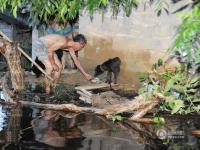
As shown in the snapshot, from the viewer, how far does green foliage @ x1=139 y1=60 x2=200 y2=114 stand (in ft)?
25.9

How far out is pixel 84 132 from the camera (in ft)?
22.8

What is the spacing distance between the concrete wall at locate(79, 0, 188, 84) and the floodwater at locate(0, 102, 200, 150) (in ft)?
9.85

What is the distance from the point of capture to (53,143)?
629 centimetres

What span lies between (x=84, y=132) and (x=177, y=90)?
2305 mm

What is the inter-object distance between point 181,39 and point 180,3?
7.56 metres

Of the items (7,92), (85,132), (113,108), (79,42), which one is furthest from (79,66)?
(85,132)

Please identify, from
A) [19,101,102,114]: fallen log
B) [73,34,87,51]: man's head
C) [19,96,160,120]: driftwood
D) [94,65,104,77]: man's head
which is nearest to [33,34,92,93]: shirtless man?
[73,34,87,51]: man's head

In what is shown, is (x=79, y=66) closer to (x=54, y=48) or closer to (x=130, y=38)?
(x=54, y=48)

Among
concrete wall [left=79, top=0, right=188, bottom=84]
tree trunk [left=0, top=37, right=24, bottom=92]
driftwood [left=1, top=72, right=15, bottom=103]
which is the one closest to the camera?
driftwood [left=1, top=72, right=15, bottom=103]

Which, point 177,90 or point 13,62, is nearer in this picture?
point 177,90

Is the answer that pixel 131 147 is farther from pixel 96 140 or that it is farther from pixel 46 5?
pixel 46 5

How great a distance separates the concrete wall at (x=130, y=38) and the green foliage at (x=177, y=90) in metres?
1.96

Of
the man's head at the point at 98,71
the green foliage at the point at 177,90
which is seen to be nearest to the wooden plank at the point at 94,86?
the man's head at the point at 98,71

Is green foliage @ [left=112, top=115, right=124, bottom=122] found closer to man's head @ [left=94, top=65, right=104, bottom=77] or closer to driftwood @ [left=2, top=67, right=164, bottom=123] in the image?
driftwood @ [left=2, top=67, right=164, bottom=123]
